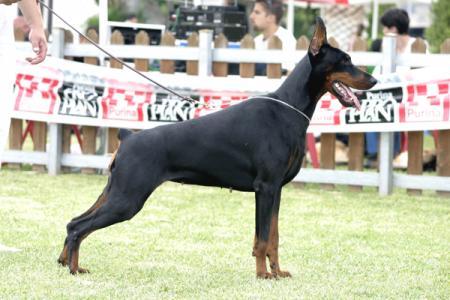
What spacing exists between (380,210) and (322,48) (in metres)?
3.13

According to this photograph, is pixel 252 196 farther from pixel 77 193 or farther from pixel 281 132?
pixel 281 132

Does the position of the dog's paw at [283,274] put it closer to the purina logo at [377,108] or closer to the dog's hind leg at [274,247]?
the dog's hind leg at [274,247]

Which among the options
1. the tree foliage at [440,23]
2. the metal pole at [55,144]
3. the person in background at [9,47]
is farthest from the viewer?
the tree foliage at [440,23]

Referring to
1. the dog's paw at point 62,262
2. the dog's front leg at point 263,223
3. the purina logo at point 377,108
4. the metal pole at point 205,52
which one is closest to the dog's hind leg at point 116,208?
the dog's paw at point 62,262

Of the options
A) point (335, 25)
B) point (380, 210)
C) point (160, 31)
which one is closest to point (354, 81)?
point (380, 210)

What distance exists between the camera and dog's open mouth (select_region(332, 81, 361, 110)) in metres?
5.54

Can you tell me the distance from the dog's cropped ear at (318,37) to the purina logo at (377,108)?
363 centimetres

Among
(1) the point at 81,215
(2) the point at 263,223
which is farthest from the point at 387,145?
(1) the point at 81,215

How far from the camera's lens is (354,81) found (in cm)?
556

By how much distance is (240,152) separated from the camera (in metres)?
5.45

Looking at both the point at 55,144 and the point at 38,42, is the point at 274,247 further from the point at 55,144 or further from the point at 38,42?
the point at 55,144

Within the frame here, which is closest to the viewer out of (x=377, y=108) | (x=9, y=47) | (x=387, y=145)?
(x=9, y=47)

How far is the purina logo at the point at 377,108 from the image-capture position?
8992mm

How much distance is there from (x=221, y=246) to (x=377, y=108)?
3131 mm
